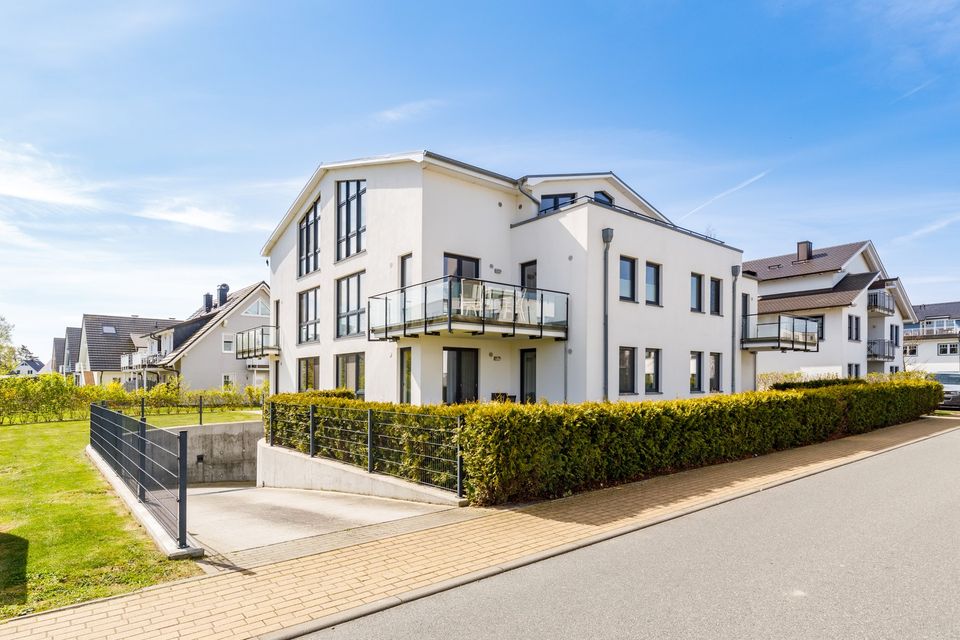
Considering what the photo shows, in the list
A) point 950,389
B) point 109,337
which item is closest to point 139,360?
point 109,337

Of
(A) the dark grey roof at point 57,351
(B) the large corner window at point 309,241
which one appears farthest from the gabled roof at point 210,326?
(A) the dark grey roof at point 57,351

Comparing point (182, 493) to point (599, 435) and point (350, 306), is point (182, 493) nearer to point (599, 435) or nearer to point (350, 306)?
point (599, 435)

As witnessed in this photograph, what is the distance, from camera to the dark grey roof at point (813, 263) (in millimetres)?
33656

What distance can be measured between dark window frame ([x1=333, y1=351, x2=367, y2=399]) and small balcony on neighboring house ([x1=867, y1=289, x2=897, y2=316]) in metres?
31.7

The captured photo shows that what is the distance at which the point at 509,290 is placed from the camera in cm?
1445

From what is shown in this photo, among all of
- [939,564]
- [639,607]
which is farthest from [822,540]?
[639,607]

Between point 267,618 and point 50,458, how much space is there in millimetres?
12295

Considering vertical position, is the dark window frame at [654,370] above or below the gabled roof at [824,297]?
below

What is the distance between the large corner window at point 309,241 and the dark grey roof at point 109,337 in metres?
28.9

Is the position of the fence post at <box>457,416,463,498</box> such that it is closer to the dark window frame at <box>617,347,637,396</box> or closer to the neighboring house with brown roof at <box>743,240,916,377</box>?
the dark window frame at <box>617,347,637,396</box>

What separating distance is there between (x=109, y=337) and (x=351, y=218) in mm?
39698

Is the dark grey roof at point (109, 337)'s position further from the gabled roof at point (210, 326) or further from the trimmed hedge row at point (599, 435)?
the trimmed hedge row at point (599, 435)

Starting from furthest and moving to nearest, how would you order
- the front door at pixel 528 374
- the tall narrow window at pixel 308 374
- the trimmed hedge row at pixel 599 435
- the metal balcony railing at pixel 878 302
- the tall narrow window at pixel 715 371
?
the metal balcony railing at pixel 878 302
the tall narrow window at pixel 308 374
the tall narrow window at pixel 715 371
the front door at pixel 528 374
the trimmed hedge row at pixel 599 435

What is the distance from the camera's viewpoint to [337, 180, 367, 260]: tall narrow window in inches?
728
